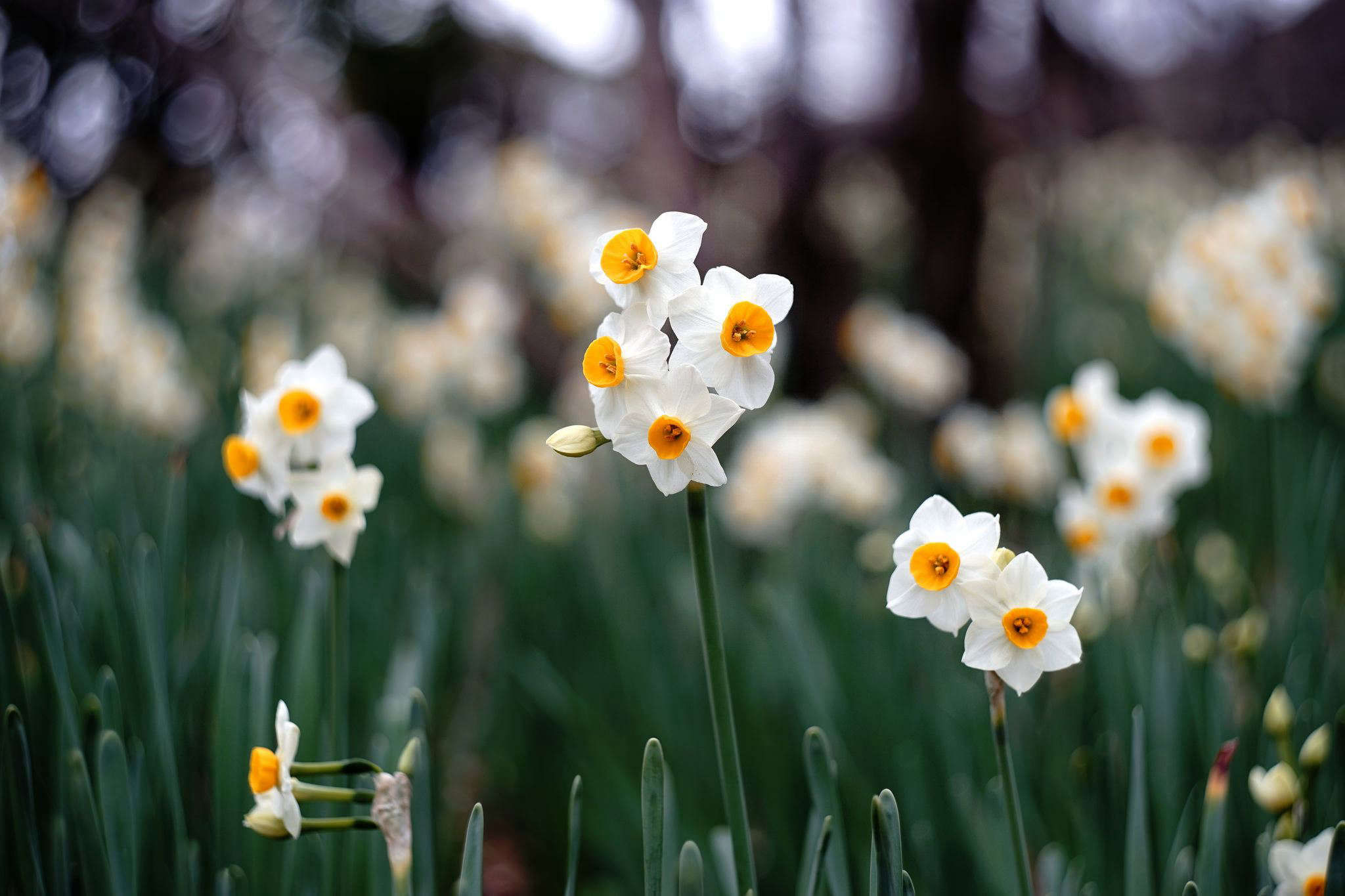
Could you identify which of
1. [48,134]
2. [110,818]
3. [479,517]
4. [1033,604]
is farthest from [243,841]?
[48,134]

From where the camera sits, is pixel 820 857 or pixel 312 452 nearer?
pixel 820 857

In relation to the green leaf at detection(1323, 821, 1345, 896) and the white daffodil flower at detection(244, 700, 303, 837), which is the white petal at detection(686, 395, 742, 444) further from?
the green leaf at detection(1323, 821, 1345, 896)

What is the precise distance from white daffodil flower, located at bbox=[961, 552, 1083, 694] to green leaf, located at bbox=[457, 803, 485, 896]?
439mm

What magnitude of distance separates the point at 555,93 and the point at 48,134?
14.2ft

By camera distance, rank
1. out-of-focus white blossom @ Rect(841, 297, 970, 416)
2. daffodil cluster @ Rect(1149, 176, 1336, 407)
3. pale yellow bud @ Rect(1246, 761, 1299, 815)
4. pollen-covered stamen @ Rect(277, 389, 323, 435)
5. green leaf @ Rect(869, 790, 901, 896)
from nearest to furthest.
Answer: green leaf @ Rect(869, 790, 901, 896)
pale yellow bud @ Rect(1246, 761, 1299, 815)
pollen-covered stamen @ Rect(277, 389, 323, 435)
daffodil cluster @ Rect(1149, 176, 1336, 407)
out-of-focus white blossom @ Rect(841, 297, 970, 416)

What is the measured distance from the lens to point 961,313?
3.64 meters

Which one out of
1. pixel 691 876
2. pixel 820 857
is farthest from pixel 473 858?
pixel 820 857

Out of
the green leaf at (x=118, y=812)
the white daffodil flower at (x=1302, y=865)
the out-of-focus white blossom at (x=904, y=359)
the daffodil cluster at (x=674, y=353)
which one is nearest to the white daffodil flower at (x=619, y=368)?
the daffodil cluster at (x=674, y=353)

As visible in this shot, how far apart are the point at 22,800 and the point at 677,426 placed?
2.55 feet

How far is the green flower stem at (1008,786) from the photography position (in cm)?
76

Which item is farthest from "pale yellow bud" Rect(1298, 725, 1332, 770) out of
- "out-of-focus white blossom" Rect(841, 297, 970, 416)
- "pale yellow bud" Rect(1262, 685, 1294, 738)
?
"out-of-focus white blossom" Rect(841, 297, 970, 416)

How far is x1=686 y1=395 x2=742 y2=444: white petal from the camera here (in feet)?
2.48

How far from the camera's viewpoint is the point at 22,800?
0.92 metres

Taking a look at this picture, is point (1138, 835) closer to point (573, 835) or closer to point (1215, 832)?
point (1215, 832)
